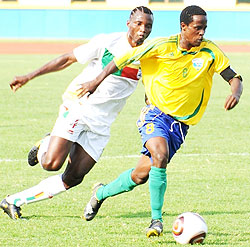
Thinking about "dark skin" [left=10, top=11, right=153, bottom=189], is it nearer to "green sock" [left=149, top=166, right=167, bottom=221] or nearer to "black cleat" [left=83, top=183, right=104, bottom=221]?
"black cleat" [left=83, top=183, right=104, bottom=221]

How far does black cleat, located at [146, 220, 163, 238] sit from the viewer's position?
20.2 ft

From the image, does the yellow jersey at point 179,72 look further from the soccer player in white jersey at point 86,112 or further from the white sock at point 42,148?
the white sock at point 42,148

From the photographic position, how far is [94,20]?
44062 millimetres

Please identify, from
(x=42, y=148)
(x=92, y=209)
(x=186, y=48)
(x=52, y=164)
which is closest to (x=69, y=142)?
(x=52, y=164)

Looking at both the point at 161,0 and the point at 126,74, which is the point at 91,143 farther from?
the point at 161,0

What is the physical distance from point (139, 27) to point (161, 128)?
1063 millimetres

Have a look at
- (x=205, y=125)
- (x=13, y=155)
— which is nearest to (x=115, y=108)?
(x=13, y=155)

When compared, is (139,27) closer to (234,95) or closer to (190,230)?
(234,95)

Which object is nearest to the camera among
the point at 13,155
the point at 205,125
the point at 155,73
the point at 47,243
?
the point at 47,243

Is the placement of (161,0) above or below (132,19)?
below

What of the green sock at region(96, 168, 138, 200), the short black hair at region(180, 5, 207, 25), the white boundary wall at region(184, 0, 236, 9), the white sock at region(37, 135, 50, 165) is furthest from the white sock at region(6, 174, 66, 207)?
the white boundary wall at region(184, 0, 236, 9)

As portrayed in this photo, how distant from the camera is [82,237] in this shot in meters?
6.21

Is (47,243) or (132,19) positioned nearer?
(47,243)

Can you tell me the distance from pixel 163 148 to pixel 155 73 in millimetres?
779
